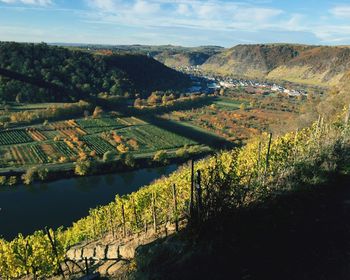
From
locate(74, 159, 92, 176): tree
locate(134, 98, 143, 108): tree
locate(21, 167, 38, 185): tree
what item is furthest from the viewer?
locate(134, 98, 143, 108): tree

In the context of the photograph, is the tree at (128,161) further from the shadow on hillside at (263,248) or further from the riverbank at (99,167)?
the shadow on hillside at (263,248)

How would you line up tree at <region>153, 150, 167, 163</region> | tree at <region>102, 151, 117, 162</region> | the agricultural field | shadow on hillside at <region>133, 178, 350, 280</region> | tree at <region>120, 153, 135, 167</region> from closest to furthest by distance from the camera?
1. shadow on hillside at <region>133, 178, 350, 280</region>
2. tree at <region>120, 153, 135, 167</region>
3. tree at <region>102, 151, 117, 162</region>
4. tree at <region>153, 150, 167, 163</region>
5. the agricultural field

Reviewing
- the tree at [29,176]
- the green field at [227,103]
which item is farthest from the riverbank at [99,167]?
the green field at [227,103]

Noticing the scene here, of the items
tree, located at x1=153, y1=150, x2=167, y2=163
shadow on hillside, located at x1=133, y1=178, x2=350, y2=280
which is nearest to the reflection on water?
tree, located at x1=153, y1=150, x2=167, y2=163

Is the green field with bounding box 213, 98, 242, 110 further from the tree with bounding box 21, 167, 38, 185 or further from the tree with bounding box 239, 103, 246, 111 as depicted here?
the tree with bounding box 21, 167, 38, 185

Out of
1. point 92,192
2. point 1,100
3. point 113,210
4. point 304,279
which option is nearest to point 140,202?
point 113,210

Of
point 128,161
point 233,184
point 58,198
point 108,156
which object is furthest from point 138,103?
point 233,184
